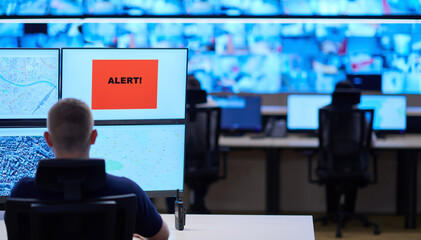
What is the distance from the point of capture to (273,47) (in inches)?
308

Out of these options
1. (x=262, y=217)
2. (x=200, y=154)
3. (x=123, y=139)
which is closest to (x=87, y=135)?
(x=123, y=139)

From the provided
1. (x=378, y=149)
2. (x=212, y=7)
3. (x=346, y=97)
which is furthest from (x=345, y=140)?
(x=212, y=7)

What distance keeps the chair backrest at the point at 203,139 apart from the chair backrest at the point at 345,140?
3.00 ft

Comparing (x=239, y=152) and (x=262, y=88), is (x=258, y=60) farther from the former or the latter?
(x=239, y=152)

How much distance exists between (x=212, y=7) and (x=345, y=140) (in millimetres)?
3741

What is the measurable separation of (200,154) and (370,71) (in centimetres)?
350

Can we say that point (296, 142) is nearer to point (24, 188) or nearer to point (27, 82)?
point (27, 82)

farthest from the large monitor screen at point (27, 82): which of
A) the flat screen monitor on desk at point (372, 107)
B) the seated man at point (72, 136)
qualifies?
the flat screen monitor on desk at point (372, 107)

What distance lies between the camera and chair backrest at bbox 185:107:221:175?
4883 mm

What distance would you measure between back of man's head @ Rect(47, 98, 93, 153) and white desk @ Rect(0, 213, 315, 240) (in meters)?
0.65

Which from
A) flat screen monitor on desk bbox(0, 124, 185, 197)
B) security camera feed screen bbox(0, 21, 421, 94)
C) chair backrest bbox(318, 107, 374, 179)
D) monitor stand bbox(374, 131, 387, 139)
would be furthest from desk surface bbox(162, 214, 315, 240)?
security camera feed screen bbox(0, 21, 421, 94)

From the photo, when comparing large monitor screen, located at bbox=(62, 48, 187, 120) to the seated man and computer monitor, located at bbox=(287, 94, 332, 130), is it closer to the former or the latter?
the seated man

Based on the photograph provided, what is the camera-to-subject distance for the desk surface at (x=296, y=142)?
5.39 m

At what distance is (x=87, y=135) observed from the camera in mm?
1847
